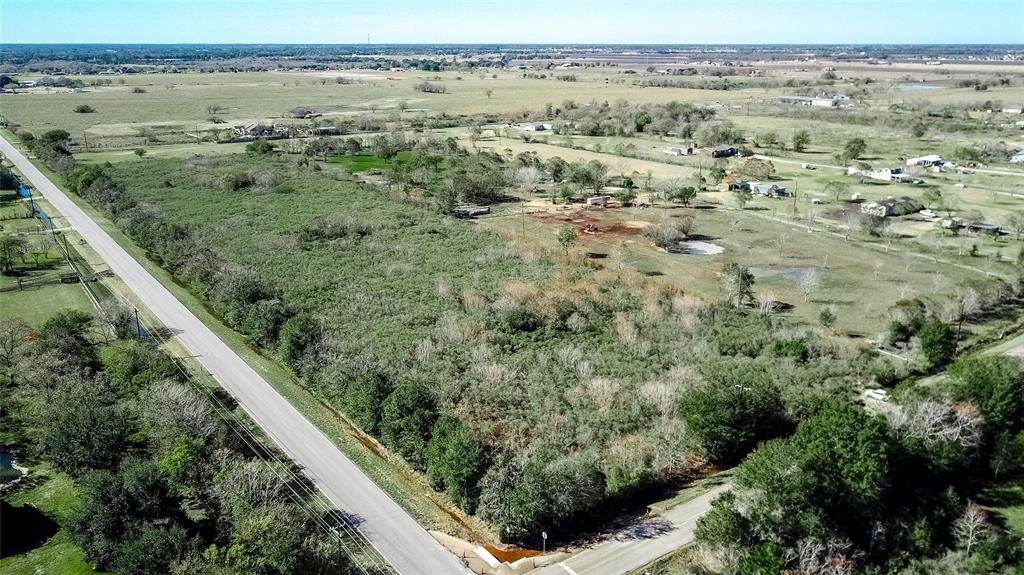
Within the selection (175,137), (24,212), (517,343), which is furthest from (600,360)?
(175,137)

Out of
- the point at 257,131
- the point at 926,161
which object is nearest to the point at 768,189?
the point at 926,161

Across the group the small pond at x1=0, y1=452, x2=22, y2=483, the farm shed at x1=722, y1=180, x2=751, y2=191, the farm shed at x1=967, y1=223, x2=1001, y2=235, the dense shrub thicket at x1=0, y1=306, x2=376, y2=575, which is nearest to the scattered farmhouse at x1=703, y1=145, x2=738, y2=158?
the farm shed at x1=722, y1=180, x2=751, y2=191

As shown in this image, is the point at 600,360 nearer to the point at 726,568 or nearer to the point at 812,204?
the point at 726,568

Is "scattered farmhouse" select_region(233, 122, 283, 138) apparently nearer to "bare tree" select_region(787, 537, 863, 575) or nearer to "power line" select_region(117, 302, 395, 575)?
"power line" select_region(117, 302, 395, 575)

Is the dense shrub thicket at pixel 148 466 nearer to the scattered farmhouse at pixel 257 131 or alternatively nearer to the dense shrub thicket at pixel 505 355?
the dense shrub thicket at pixel 505 355

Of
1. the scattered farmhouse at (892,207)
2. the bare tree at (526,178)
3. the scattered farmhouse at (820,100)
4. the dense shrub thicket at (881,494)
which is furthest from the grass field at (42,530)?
the scattered farmhouse at (820,100)

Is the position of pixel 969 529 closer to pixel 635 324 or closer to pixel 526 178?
pixel 635 324
